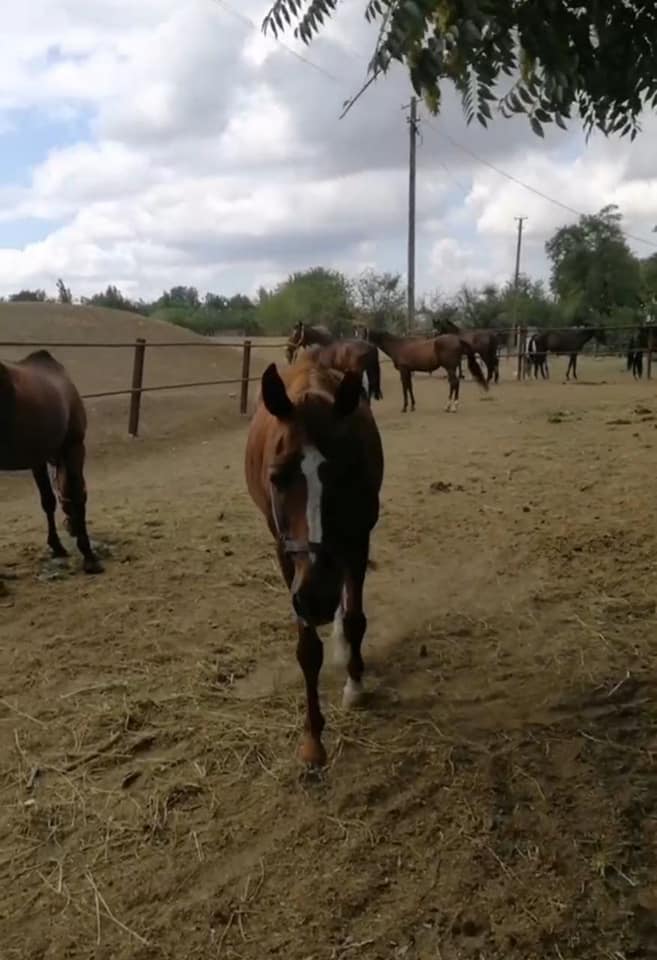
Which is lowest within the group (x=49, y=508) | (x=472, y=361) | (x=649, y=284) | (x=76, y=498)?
(x=49, y=508)

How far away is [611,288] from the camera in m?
50.6

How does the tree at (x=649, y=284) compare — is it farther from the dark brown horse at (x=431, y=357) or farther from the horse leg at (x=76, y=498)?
the horse leg at (x=76, y=498)

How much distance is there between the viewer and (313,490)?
2.59 m

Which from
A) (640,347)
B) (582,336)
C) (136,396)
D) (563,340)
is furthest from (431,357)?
(582,336)

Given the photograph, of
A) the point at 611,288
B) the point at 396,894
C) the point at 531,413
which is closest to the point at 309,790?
the point at 396,894

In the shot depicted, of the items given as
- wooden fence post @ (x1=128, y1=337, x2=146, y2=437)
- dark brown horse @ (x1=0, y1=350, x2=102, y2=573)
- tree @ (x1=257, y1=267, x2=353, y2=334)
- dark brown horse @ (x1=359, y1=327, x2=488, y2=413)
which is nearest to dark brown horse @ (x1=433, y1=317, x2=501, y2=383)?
dark brown horse @ (x1=359, y1=327, x2=488, y2=413)

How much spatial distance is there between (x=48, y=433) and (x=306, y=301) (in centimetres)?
4768

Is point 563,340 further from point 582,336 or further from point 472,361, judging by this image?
point 472,361

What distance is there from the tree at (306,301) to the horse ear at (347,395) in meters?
45.4

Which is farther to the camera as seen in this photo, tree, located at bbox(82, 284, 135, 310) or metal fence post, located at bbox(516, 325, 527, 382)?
tree, located at bbox(82, 284, 135, 310)

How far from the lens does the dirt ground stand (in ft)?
7.82

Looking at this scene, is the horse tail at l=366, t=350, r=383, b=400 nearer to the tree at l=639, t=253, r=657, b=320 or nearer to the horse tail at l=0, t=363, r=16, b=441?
the horse tail at l=0, t=363, r=16, b=441

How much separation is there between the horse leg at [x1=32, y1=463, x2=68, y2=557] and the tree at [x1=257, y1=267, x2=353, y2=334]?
4241 cm

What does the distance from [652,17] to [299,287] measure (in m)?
52.6
